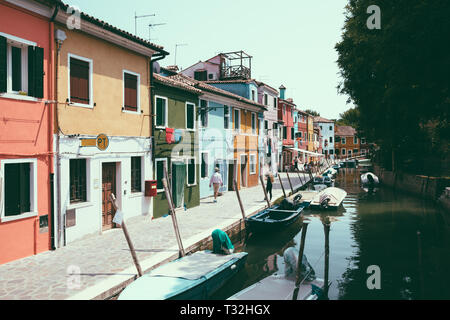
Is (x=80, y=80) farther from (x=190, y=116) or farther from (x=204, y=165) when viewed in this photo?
(x=204, y=165)

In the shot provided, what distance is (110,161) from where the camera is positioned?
487 inches

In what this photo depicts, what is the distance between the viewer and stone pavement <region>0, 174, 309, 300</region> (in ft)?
23.5

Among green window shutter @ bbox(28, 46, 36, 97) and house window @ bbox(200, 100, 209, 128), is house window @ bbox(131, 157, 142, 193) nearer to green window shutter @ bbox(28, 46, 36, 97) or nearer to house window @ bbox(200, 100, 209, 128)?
green window shutter @ bbox(28, 46, 36, 97)

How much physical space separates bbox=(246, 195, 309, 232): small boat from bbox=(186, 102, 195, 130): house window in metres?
5.80

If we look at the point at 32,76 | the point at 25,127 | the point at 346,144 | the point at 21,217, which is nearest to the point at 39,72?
the point at 32,76

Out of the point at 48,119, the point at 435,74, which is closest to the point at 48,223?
the point at 48,119

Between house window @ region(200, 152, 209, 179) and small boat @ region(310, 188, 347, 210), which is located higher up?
house window @ region(200, 152, 209, 179)

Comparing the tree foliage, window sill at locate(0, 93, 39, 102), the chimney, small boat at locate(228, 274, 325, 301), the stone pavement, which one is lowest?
small boat at locate(228, 274, 325, 301)

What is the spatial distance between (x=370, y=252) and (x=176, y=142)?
9465 mm

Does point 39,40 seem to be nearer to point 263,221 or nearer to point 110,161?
point 110,161

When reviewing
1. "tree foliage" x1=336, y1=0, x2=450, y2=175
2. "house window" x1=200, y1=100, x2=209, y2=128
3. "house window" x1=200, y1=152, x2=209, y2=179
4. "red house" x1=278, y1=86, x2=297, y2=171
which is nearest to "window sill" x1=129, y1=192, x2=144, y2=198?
"house window" x1=200, y1=152, x2=209, y2=179

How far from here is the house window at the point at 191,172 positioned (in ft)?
57.8

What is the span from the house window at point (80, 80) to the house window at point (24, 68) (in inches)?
47.6

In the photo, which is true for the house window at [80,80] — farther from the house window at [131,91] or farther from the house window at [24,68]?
the house window at [131,91]
